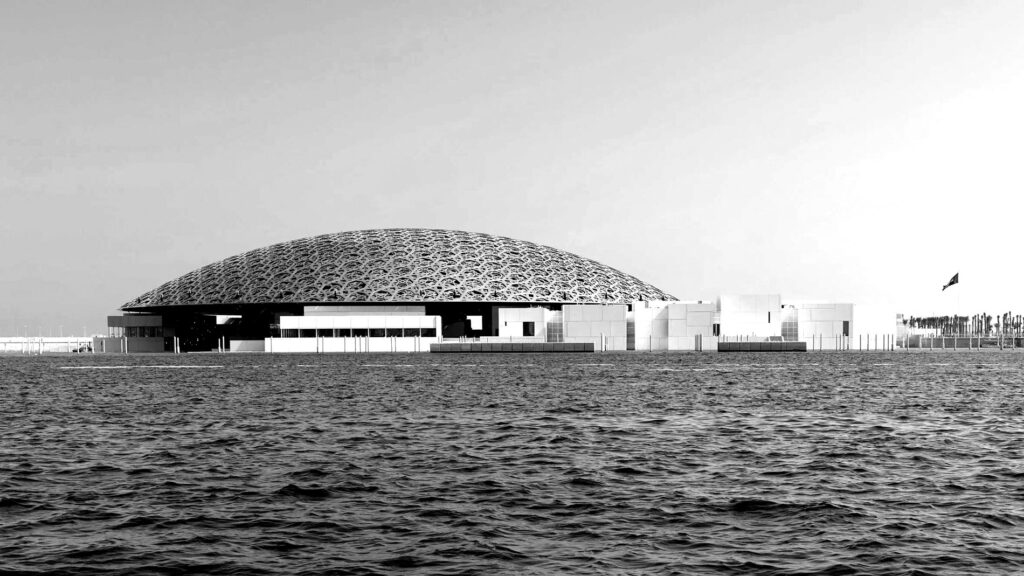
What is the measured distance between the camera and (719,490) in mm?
24266

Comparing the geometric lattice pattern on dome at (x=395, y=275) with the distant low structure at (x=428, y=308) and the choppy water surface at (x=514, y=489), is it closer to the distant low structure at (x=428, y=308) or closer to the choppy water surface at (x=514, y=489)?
the distant low structure at (x=428, y=308)

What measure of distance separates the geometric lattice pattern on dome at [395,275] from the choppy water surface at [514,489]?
118908 mm

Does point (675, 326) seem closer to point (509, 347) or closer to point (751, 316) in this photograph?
point (751, 316)

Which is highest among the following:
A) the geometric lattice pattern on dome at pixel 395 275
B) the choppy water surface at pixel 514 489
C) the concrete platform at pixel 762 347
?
the geometric lattice pattern on dome at pixel 395 275

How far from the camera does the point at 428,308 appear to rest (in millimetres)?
174375

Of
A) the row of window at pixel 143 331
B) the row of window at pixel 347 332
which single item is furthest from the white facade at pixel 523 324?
the row of window at pixel 143 331

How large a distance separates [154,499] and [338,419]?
20308 mm

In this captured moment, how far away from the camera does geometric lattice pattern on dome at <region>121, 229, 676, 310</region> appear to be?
170 m

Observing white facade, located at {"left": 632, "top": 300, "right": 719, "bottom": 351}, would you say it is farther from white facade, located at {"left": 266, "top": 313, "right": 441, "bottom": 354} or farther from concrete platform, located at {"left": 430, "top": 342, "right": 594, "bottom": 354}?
white facade, located at {"left": 266, "top": 313, "right": 441, "bottom": 354}

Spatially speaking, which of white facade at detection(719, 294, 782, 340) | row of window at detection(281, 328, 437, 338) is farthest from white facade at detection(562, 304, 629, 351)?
row of window at detection(281, 328, 437, 338)

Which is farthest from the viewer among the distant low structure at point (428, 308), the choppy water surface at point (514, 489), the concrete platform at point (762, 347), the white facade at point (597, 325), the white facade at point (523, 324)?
the white facade at point (523, 324)

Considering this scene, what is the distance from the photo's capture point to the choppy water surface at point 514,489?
1786 cm

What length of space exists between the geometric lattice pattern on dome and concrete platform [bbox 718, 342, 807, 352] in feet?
111

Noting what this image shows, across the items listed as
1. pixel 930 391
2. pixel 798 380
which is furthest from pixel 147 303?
pixel 930 391
